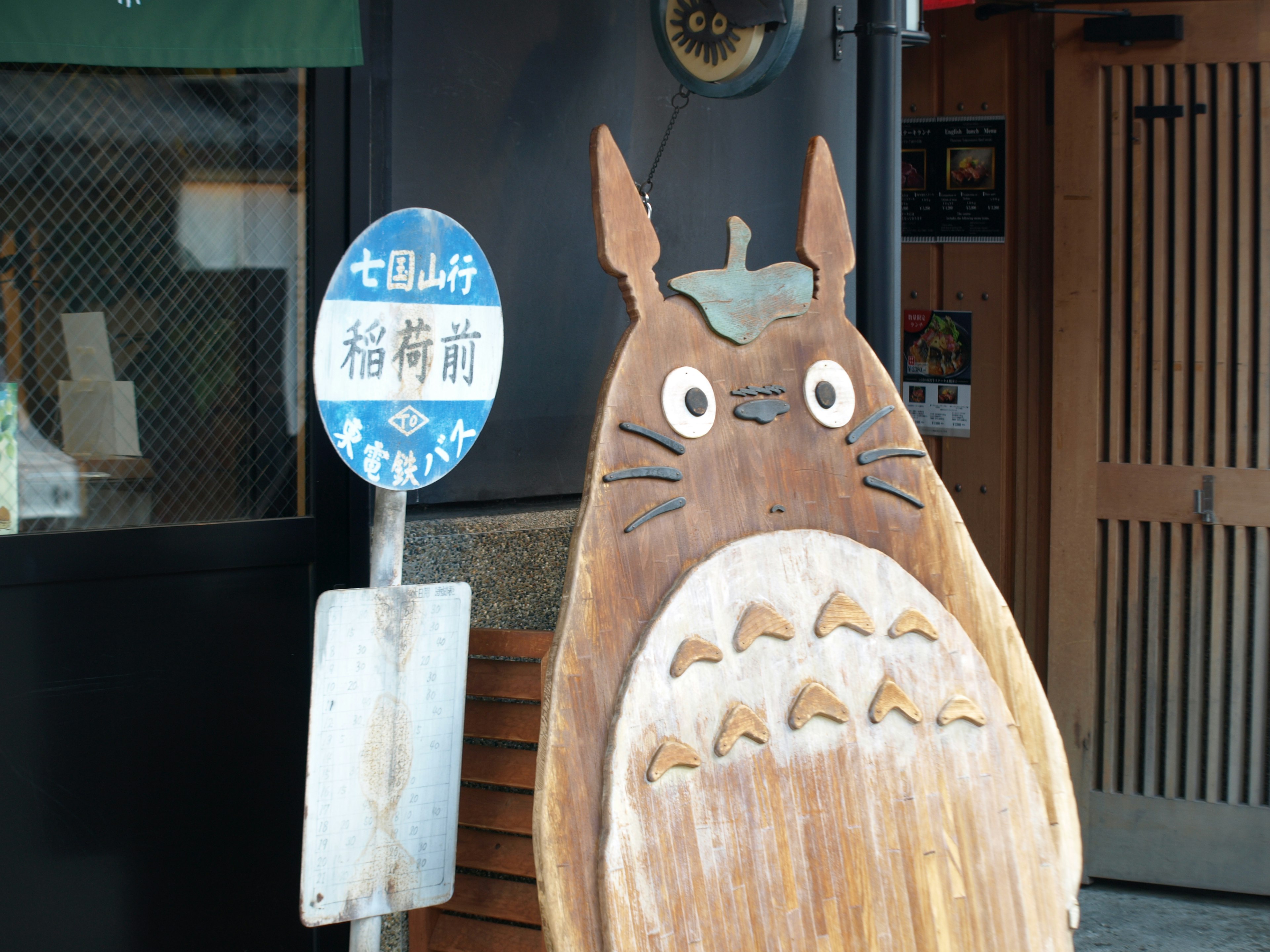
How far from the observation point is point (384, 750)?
6.10ft

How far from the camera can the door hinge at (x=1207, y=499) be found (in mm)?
3746

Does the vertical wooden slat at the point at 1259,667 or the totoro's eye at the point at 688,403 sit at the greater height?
the totoro's eye at the point at 688,403

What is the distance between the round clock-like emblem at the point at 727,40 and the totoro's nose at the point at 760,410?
2.63ft

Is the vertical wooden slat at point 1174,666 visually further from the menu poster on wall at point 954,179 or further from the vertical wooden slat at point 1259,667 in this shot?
the menu poster on wall at point 954,179

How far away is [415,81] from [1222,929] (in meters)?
4.05

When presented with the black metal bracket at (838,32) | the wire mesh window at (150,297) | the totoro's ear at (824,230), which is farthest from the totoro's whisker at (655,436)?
the black metal bracket at (838,32)

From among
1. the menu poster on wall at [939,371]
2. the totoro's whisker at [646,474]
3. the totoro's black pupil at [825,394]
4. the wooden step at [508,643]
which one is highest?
the menu poster on wall at [939,371]

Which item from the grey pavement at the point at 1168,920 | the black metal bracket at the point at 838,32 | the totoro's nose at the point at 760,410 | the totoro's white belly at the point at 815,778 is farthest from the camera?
the grey pavement at the point at 1168,920

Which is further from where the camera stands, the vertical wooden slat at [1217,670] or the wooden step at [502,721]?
the vertical wooden slat at [1217,670]

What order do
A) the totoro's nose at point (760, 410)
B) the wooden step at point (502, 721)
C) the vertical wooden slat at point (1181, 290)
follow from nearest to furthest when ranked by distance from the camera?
the totoro's nose at point (760, 410) → the wooden step at point (502, 721) → the vertical wooden slat at point (1181, 290)

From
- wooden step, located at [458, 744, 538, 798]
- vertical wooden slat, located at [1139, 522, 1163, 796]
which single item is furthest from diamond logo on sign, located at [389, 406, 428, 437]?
vertical wooden slat, located at [1139, 522, 1163, 796]

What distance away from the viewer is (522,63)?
8.93 ft

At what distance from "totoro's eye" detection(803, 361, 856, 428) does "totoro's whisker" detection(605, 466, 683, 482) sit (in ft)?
1.20

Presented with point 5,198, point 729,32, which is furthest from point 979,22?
point 5,198
